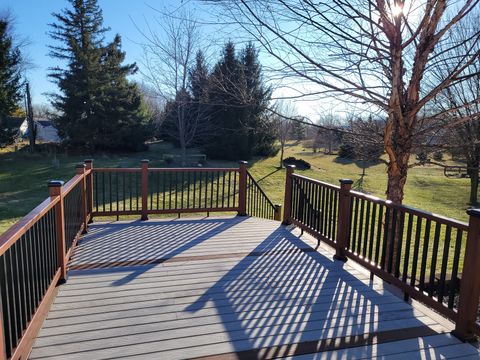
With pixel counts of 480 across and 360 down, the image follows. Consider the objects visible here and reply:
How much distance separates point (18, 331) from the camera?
2066mm

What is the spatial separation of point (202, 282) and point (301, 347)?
4.14ft

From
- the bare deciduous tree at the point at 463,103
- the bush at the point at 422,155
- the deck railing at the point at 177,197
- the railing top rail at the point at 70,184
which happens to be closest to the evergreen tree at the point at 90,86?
the deck railing at the point at 177,197

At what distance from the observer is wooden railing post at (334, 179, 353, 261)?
3.89 metres

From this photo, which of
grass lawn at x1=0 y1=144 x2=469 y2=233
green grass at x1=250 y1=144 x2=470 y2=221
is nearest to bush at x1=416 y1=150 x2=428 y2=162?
grass lawn at x1=0 y1=144 x2=469 y2=233

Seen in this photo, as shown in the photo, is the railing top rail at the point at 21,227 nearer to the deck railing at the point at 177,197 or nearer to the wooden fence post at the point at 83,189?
the wooden fence post at the point at 83,189

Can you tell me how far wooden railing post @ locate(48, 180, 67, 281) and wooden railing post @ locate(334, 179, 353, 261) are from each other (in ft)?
9.47

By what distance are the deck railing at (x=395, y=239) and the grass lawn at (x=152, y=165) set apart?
23.2 feet

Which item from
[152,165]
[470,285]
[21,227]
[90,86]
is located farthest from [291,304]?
[90,86]

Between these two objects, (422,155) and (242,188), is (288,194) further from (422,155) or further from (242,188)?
(422,155)

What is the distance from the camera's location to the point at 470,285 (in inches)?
94.8

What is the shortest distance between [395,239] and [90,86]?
63.4ft

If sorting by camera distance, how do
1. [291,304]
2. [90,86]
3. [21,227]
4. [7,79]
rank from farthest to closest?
[90,86]
[7,79]
[291,304]
[21,227]

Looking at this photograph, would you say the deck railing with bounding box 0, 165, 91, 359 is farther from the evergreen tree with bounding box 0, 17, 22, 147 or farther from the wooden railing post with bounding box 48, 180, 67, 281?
the evergreen tree with bounding box 0, 17, 22, 147

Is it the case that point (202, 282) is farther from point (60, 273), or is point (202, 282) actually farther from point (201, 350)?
point (60, 273)
